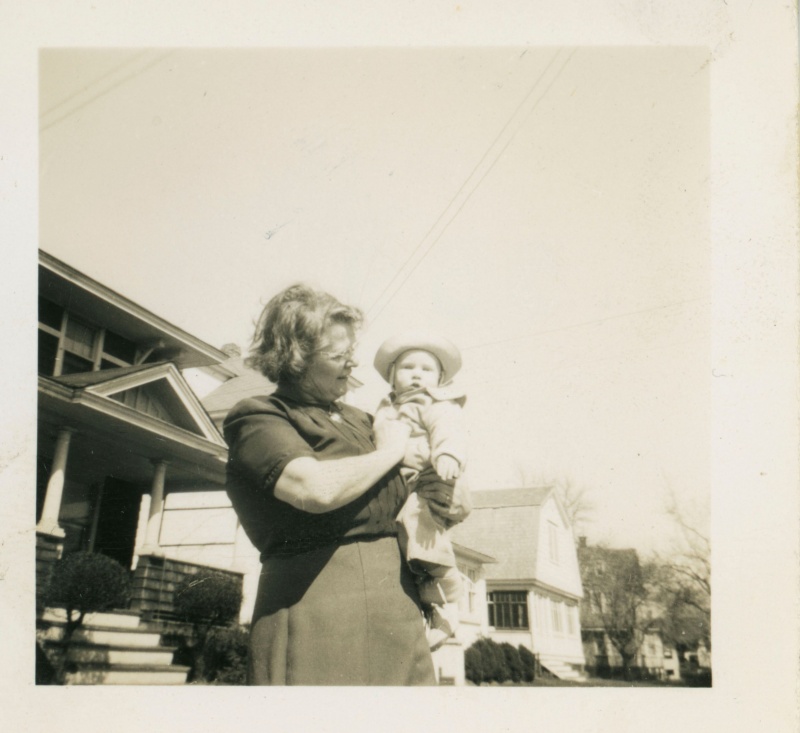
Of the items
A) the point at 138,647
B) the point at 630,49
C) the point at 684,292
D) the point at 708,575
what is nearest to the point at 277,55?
the point at 630,49

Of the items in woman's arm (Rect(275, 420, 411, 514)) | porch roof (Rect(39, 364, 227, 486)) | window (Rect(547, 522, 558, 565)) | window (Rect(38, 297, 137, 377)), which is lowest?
window (Rect(547, 522, 558, 565))

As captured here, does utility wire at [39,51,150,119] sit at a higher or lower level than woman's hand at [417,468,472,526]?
higher

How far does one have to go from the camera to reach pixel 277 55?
2.75 m

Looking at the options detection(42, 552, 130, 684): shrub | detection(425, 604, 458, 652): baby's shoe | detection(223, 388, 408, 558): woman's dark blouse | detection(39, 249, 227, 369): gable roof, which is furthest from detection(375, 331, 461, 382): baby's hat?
detection(42, 552, 130, 684): shrub

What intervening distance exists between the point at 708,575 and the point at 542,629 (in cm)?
58

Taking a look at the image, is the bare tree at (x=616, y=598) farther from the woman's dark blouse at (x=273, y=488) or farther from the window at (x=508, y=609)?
the woman's dark blouse at (x=273, y=488)

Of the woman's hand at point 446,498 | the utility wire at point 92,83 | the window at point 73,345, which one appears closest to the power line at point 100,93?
the utility wire at point 92,83

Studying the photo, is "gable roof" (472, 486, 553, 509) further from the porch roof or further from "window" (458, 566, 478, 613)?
the porch roof

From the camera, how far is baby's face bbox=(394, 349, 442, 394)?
6.33 ft

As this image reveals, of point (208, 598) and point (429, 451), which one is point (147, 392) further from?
point (429, 451)

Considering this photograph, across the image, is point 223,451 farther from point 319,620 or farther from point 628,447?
point 628,447

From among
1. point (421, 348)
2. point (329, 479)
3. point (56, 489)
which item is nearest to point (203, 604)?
point (56, 489)

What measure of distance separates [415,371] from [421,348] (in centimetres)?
7

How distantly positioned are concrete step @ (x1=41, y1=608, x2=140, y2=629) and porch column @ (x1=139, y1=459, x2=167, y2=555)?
254 mm
